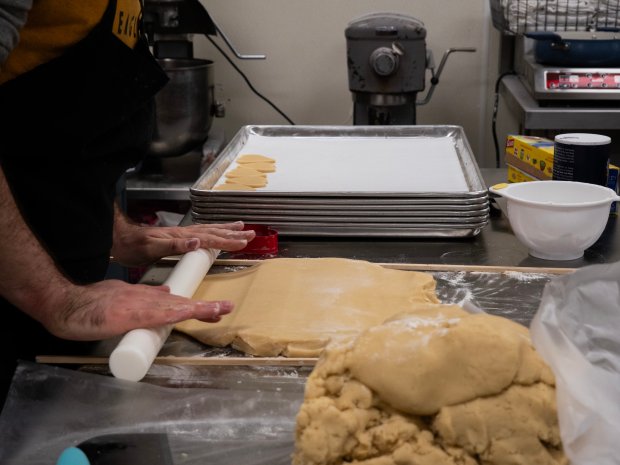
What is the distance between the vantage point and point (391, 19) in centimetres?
275

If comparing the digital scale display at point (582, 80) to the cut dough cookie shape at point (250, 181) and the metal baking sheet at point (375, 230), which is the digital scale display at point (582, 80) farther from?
the cut dough cookie shape at point (250, 181)

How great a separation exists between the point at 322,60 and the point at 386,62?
82cm

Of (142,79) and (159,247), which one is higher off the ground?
(142,79)

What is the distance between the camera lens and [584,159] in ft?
5.81

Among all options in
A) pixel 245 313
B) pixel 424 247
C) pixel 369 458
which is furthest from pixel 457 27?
pixel 369 458

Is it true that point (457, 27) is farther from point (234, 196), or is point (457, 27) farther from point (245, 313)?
point (245, 313)

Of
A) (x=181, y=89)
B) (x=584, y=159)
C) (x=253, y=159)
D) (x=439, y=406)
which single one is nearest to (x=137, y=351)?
(x=439, y=406)

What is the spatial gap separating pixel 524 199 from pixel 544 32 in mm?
1203

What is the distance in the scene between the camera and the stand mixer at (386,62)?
273 cm

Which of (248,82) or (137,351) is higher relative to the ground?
(137,351)

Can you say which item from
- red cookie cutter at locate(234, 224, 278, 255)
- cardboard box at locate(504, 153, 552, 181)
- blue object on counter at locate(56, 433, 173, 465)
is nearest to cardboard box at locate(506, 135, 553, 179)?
cardboard box at locate(504, 153, 552, 181)

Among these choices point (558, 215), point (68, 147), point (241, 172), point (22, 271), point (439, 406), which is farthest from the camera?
point (241, 172)

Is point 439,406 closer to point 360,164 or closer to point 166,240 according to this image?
point 166,240

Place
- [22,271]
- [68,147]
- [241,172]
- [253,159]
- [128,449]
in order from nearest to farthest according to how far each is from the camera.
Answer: [128,449], [22,271], [68,147], [241,172], [253,159]
